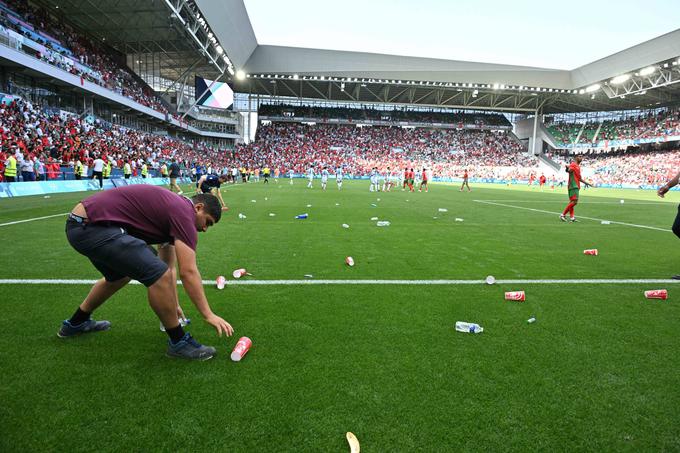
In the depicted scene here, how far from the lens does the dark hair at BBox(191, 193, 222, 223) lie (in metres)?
3.00

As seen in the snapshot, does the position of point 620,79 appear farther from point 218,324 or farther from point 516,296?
point 218,324

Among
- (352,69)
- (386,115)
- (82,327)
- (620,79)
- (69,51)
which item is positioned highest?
(352,69)

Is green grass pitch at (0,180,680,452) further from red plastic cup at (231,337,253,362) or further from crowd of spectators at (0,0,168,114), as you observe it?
crowd of spectators at (0,0,168,114)

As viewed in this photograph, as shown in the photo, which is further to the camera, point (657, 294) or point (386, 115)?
point (386, 115)

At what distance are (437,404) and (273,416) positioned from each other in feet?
3.56

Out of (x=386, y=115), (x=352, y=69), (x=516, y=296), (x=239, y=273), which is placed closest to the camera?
(x=516, y=296)

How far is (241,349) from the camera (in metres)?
3.19

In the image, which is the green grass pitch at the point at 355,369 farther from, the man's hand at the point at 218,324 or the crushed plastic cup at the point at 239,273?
the man's hand at the point at 218,324

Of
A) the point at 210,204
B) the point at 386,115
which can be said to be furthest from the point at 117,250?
the point at 386,115

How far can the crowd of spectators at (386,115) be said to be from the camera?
72188mm

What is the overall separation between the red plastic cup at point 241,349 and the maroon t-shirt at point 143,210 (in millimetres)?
959

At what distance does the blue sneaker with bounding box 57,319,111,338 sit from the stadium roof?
3155 cm

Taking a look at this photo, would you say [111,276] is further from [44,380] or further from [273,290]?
[273,290]

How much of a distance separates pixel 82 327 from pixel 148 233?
136 cm
